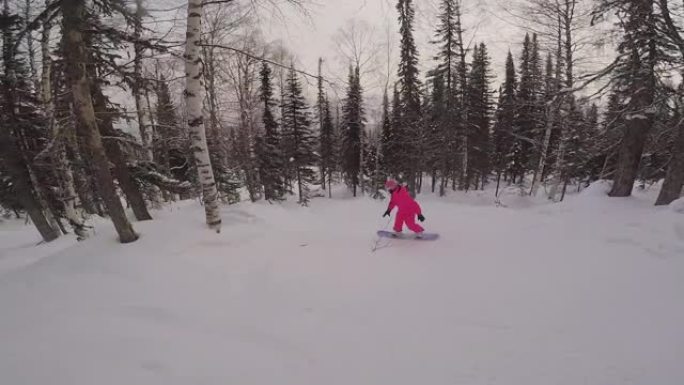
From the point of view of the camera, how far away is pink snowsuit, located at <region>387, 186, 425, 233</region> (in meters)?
7.11

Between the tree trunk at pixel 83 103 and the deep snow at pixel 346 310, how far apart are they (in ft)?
2.29

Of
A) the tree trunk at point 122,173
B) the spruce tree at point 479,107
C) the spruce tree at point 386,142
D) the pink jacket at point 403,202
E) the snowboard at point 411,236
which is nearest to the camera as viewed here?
the snowboard at point 411,236

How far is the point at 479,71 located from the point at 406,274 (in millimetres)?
28654

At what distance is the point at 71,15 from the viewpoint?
16.6 feet

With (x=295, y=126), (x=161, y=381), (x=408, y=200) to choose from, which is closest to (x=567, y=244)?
(x=408, y=200)

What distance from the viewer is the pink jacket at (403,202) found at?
712cm

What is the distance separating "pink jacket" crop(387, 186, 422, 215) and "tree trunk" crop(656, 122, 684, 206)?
6.50m

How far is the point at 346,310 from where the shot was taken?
4137 millimetres

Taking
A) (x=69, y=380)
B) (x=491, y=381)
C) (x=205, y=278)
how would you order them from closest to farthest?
(x=69, y=380), (x=491, y=381), (x=205, y=278)

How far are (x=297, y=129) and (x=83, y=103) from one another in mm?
23067

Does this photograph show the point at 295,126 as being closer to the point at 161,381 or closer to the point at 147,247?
the point at 147,247

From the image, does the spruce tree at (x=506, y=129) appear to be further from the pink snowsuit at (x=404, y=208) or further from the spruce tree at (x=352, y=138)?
the pink snowsuit at (x=404, y=208)

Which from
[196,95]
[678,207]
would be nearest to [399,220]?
[196,95]

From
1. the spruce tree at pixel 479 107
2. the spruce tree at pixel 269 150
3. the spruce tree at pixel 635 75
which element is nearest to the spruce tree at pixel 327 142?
the spruce tree at pixel 269 150
